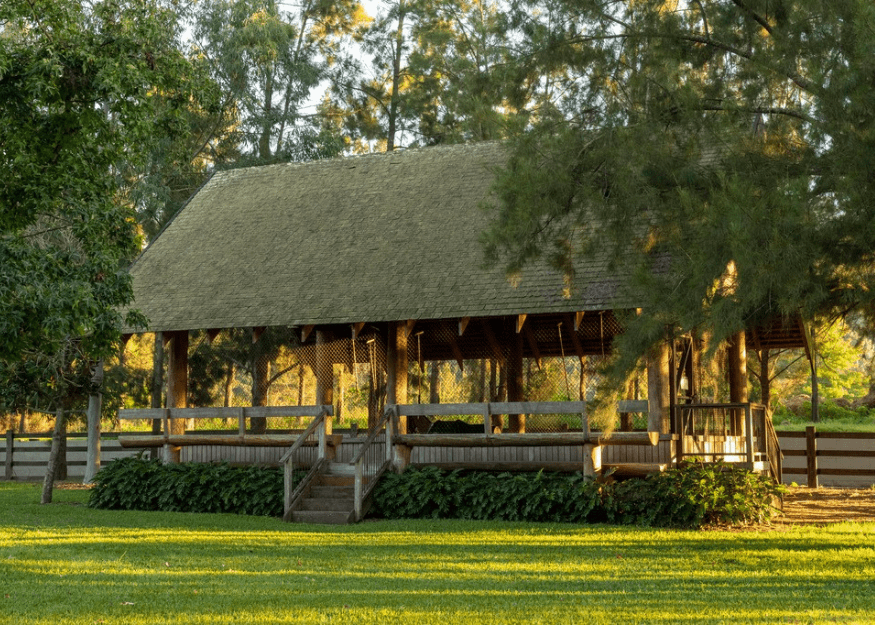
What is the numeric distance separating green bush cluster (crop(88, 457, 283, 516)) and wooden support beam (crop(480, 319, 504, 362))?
4.62 metres

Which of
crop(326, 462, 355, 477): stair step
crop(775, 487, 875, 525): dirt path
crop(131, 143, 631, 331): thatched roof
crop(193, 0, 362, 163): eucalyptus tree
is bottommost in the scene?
crop(775, 487, 875, 525): dirt path

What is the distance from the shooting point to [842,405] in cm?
4369

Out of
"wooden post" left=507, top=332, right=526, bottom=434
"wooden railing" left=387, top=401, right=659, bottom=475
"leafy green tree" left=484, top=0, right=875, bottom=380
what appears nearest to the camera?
"leafy green tree" left=484, top=0, right=875, bottom=380

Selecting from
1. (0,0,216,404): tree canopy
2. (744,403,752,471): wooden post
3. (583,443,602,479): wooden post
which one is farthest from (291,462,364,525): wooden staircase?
(744,403,752,471): wooden post

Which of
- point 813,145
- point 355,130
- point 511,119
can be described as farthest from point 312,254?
point 355,130

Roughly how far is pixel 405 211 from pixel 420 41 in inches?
717

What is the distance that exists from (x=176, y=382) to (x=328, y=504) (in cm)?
490

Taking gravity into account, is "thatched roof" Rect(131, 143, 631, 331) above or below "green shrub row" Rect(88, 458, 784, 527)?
above

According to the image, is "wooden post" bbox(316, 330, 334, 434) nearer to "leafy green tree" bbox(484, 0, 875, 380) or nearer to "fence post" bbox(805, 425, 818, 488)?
"leafy green tree" bbox(484, 0, 875, 380)

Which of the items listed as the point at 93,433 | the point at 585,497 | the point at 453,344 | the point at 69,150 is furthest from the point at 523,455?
the point at 93,433

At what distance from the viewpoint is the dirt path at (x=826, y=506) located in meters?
15.3

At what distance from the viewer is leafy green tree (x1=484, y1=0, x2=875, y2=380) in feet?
32.0

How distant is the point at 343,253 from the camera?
19.0 meters

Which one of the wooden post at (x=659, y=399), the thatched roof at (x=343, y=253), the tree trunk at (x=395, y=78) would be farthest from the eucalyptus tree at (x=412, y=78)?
the wooden post at (x=659, y=399)
